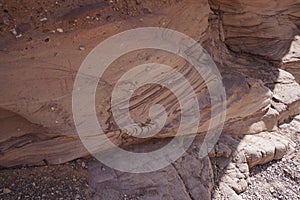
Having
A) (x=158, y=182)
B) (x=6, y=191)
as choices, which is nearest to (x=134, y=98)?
(x=158, y=182)

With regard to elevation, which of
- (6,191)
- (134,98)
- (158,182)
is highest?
(134,98)

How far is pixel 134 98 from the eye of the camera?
258 cm

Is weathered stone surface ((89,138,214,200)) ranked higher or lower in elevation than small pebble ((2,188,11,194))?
lower

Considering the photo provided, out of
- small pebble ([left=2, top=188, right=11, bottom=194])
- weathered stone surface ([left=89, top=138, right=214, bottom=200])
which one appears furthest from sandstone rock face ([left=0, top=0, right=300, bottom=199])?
small pebble ([left=2, top=188, right=11, bottom=194])

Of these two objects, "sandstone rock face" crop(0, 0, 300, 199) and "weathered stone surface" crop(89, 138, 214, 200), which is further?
"weathered stone surface" crop(89, 138, 214, 200)

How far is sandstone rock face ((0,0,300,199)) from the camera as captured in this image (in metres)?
2.30

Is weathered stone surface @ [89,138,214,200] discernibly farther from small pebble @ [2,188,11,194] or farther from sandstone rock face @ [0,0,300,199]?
small pebble @ [2,188,11,194]

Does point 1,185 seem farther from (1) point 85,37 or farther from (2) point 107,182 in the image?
(1) point 85,37

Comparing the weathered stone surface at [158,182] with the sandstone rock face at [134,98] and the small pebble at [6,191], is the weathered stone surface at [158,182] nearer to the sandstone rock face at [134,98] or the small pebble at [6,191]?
the sandstone rock face at [134,98]

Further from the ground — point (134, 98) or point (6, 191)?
point (134, 98)

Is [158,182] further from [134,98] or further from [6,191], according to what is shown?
[6,191]

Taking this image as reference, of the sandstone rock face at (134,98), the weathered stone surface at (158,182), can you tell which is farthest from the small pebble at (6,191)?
the weathered stone surface at (158,182)

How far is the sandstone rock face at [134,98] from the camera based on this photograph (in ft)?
7.54

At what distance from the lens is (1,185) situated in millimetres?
2326
